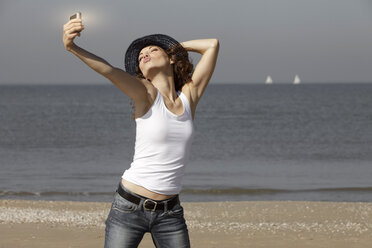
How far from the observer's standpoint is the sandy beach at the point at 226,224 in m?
7.73

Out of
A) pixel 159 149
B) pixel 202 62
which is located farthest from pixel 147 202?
pixel 202 62

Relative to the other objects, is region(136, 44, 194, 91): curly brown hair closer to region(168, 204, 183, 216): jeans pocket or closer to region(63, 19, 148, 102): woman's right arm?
region(63, 19, 148, 102): woman's right arm

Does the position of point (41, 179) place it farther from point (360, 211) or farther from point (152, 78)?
point (152, 78)

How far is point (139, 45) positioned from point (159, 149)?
2.31 feet

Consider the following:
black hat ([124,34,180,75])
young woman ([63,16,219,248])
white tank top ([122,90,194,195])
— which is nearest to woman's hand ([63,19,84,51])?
young woman ([63,16,219,248])

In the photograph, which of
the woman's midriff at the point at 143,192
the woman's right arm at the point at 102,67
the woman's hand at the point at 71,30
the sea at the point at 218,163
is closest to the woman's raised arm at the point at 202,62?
the woman's right arm at the point at 102,67

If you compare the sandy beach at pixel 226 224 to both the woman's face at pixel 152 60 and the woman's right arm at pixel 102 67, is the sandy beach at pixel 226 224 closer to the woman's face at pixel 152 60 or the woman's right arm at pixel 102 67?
the woman's face at pixel 152 60

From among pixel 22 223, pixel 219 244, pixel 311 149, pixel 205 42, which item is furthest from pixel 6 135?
pixel 205 42

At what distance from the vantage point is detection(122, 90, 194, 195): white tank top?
10.3 feet

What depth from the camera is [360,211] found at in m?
11.2

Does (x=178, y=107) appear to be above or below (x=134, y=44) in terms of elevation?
below

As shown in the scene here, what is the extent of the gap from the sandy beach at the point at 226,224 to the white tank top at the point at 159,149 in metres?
4.40

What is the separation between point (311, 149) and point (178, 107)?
23730mm

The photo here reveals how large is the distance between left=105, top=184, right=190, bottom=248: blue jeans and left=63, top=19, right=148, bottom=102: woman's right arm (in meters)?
0.52
